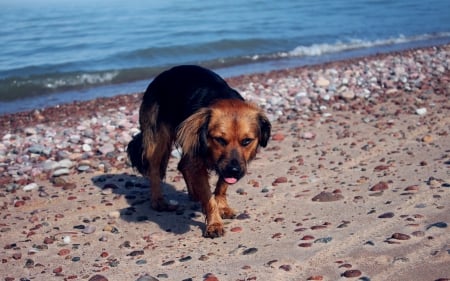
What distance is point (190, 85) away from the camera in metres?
6.07

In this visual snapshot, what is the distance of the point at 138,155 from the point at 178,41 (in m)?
16.3

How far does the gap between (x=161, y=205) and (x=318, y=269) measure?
2.41m

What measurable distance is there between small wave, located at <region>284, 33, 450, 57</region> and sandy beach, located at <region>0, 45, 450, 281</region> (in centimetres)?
1031

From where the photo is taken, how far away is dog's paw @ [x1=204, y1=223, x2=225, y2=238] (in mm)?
5422

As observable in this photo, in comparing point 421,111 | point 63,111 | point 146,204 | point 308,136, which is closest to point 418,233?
point 146,204

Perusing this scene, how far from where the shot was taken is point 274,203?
239 inches

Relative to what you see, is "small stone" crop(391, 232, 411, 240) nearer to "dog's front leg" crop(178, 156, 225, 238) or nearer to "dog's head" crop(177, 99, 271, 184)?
"dog's head" crop(177, 99, 271, 184)

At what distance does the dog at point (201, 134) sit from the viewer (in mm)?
5109

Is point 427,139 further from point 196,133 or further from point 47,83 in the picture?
point 47,83

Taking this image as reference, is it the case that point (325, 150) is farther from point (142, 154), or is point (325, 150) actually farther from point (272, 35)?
point (272, 35)

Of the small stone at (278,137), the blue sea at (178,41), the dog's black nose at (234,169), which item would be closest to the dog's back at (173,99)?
the dog's black nose at (234,169)

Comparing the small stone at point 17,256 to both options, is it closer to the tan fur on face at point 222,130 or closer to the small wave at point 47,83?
the tan fur on face at point 222,130

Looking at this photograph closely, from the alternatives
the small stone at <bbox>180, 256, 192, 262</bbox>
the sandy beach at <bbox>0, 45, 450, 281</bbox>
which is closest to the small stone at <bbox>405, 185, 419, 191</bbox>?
the sandy beach at <bbox>0, 45, 450, 281</bbox>

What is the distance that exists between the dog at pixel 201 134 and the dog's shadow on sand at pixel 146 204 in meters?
0.16
